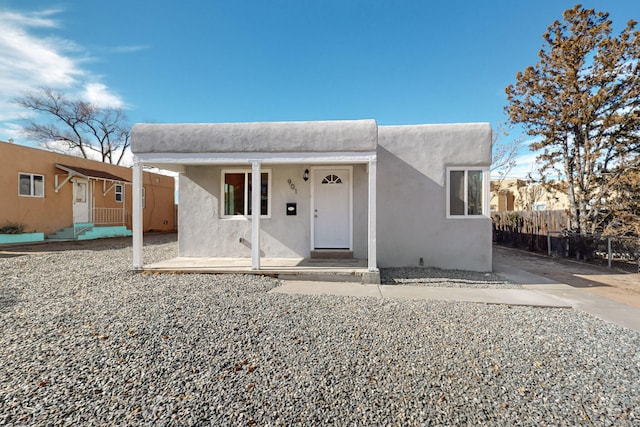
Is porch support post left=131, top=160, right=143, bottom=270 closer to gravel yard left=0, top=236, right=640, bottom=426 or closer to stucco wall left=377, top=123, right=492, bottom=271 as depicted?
gravel yard left=0, top=236, right=640, bottom=426

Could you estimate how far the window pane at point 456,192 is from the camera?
7789 mm

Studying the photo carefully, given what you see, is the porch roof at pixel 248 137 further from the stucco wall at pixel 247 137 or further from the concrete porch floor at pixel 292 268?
the concrete porch floor at pixel 292 268

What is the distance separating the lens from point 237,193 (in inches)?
333

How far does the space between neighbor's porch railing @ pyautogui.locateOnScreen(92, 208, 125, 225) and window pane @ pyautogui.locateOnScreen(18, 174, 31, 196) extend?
308cm

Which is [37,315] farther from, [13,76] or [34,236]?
[13,76]

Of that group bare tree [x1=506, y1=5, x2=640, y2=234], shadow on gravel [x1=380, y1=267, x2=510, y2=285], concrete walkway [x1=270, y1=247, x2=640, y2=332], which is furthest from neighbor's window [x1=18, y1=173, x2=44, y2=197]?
bare tree [x1=506, y1=5, x2=640, y2=234]

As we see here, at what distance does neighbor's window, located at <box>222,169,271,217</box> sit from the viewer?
8406mm

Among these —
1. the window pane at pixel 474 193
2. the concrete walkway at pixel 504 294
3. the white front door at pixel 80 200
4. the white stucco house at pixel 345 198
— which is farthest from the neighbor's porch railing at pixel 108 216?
the window pane at pixel 474 193

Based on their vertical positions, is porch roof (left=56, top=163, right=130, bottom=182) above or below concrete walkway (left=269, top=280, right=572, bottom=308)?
above

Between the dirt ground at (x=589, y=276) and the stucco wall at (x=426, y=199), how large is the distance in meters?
1.97

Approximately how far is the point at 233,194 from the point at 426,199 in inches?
211

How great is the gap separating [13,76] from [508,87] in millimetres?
29121

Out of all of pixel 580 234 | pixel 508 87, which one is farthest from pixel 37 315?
pixel 508 87

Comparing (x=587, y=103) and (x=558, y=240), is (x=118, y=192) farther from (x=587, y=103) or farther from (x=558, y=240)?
(x=587, y=103)
